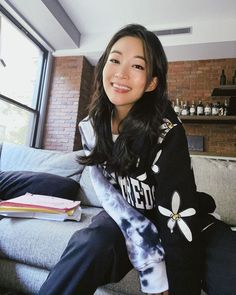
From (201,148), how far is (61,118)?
2.35 metres

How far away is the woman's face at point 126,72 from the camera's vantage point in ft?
2.66

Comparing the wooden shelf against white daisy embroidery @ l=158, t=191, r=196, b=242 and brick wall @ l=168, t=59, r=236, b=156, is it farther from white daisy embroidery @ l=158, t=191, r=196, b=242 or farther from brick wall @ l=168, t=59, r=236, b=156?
white daisy embroidery @ l=158, t=191, r=196, b=242

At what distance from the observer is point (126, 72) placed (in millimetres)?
810

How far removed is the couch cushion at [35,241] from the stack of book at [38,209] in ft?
0.15

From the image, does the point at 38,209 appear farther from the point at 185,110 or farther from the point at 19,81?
the point at 185,110

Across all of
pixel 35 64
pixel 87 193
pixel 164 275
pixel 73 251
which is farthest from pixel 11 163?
pixel 35 64

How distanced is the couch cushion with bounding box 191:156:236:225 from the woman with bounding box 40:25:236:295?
441 millimetres

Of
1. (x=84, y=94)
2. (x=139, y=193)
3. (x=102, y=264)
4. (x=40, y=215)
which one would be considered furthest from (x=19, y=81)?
(x=102, y=264)

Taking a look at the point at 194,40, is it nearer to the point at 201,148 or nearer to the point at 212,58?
the point at 212,58

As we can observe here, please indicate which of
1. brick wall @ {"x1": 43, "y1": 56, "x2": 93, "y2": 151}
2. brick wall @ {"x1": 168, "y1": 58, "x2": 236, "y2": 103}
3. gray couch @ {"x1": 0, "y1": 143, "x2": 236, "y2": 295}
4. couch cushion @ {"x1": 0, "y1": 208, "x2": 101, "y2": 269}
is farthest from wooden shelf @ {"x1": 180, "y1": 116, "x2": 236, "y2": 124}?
couch cushion @ {"x1": 0, "y1": 208, "x2": 101, "y2": 269}

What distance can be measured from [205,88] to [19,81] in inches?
115

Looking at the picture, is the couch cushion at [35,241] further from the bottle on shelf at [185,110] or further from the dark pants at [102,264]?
the bottle on shelf at [185,110]

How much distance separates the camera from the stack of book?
1060mm

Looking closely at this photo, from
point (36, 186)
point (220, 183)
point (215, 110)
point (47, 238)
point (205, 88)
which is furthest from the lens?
point (205, 88)
